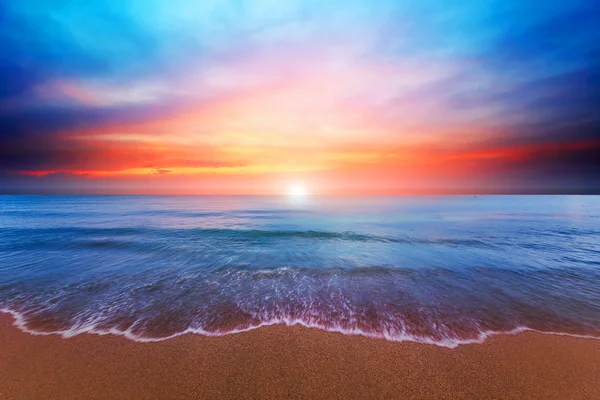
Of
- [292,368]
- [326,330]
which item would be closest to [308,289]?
[326,330]

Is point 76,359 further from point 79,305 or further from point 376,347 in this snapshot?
point 376,347

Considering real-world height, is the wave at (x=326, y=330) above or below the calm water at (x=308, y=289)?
above

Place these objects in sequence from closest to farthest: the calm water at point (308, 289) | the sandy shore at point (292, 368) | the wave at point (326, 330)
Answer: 1. the sandy shore at point (292, 368)
2. the wave at point (326, 330)
3. the calm water at point (308, 289)

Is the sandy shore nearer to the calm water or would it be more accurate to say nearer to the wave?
the wave

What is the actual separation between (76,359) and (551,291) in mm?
14764

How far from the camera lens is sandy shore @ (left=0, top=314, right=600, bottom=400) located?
406 cm

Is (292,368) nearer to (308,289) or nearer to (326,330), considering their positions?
(326,330)

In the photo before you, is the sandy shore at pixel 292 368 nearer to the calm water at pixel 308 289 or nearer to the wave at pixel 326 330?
the wave at pixel 326 330

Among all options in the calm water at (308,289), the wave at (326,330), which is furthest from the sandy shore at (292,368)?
the calm water at (308,289)

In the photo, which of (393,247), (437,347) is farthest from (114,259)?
(393,247)

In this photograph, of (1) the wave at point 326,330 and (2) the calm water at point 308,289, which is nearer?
(1) the wave at point 326,330

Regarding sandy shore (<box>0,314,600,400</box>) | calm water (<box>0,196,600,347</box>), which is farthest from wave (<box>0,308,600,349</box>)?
sandy shore (<box>0,314,600,400</box>)

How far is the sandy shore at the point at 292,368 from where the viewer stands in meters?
4.06

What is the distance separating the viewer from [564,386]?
13.7 feet
